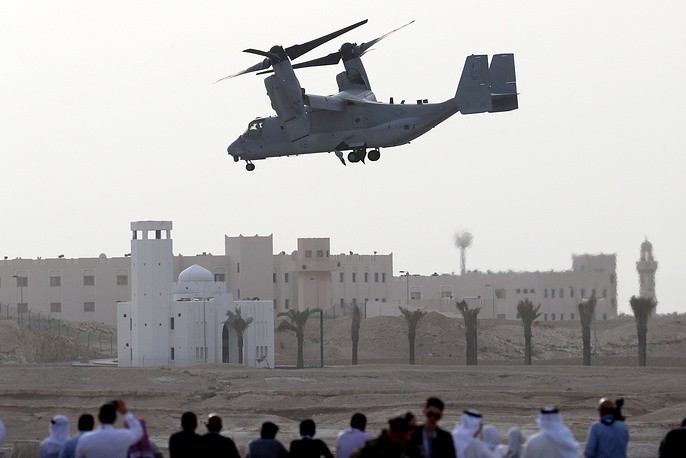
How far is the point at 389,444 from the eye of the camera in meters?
11.7

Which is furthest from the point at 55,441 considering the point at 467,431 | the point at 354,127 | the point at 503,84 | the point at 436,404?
the point at 503,84

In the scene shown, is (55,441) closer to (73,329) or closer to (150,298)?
(150,298)

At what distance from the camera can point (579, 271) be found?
97.8 metres

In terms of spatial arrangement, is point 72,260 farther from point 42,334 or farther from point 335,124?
point 335,124

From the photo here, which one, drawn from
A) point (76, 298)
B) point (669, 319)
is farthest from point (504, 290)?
point (76, 298)

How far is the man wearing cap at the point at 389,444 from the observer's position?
11664 mm

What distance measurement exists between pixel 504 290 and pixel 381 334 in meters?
24.9

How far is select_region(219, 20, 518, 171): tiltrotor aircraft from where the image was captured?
139 feet

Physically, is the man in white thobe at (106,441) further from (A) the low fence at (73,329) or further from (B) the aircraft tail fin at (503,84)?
(A) the low fence at (73,329)

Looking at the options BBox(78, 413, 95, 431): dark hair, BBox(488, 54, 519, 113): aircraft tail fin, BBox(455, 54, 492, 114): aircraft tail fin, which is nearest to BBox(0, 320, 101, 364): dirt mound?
BBox(488, 54, 519, 113): aircraft tail fin

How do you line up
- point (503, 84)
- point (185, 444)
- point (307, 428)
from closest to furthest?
point (185, 444) < point (307, 428) < point (503, 84)

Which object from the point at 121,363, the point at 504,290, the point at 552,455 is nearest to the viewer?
the point at 552,455

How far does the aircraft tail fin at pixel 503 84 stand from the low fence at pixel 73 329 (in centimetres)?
4725

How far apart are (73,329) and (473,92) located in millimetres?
53293
